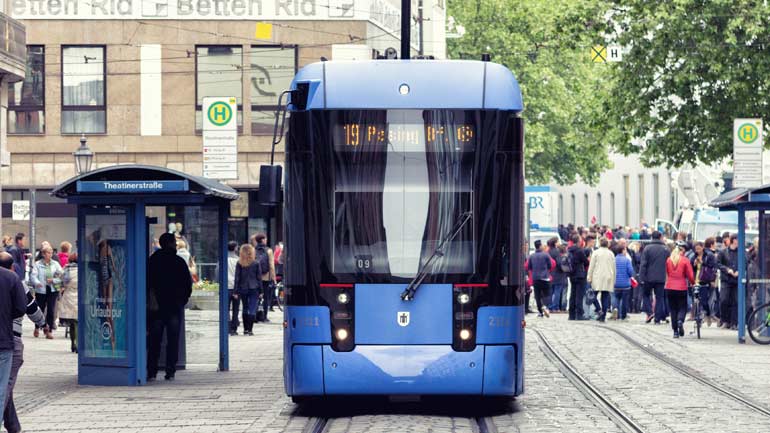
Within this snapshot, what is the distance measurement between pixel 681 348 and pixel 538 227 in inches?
1158

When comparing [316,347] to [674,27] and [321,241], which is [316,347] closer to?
[321,241]

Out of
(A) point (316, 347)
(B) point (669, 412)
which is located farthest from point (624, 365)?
(A) point (316, 347)

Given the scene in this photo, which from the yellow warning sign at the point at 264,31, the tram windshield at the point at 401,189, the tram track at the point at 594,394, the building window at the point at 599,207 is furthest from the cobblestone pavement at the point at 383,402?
the building window at the point at 599,207

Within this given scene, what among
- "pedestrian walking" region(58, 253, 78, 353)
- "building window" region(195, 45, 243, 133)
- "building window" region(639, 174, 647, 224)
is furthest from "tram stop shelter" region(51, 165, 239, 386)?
"building window" region(639, 174, 647, 224)

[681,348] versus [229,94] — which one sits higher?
[229,94]

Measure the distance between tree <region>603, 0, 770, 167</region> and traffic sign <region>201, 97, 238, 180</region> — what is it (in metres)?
11.8

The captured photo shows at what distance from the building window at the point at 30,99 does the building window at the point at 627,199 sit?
3566 centimetres

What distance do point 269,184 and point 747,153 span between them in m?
12.6

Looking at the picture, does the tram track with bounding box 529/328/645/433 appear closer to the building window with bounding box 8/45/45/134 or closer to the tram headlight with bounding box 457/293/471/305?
the tram headlight with bounding box 457/293/471/305

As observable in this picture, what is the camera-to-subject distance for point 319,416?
46.5 ft

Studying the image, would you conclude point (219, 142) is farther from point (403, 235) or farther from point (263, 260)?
point (403, 235)

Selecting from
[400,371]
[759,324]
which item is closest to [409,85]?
[400,371]

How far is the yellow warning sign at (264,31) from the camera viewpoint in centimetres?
4097

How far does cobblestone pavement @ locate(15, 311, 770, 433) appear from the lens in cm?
1348
